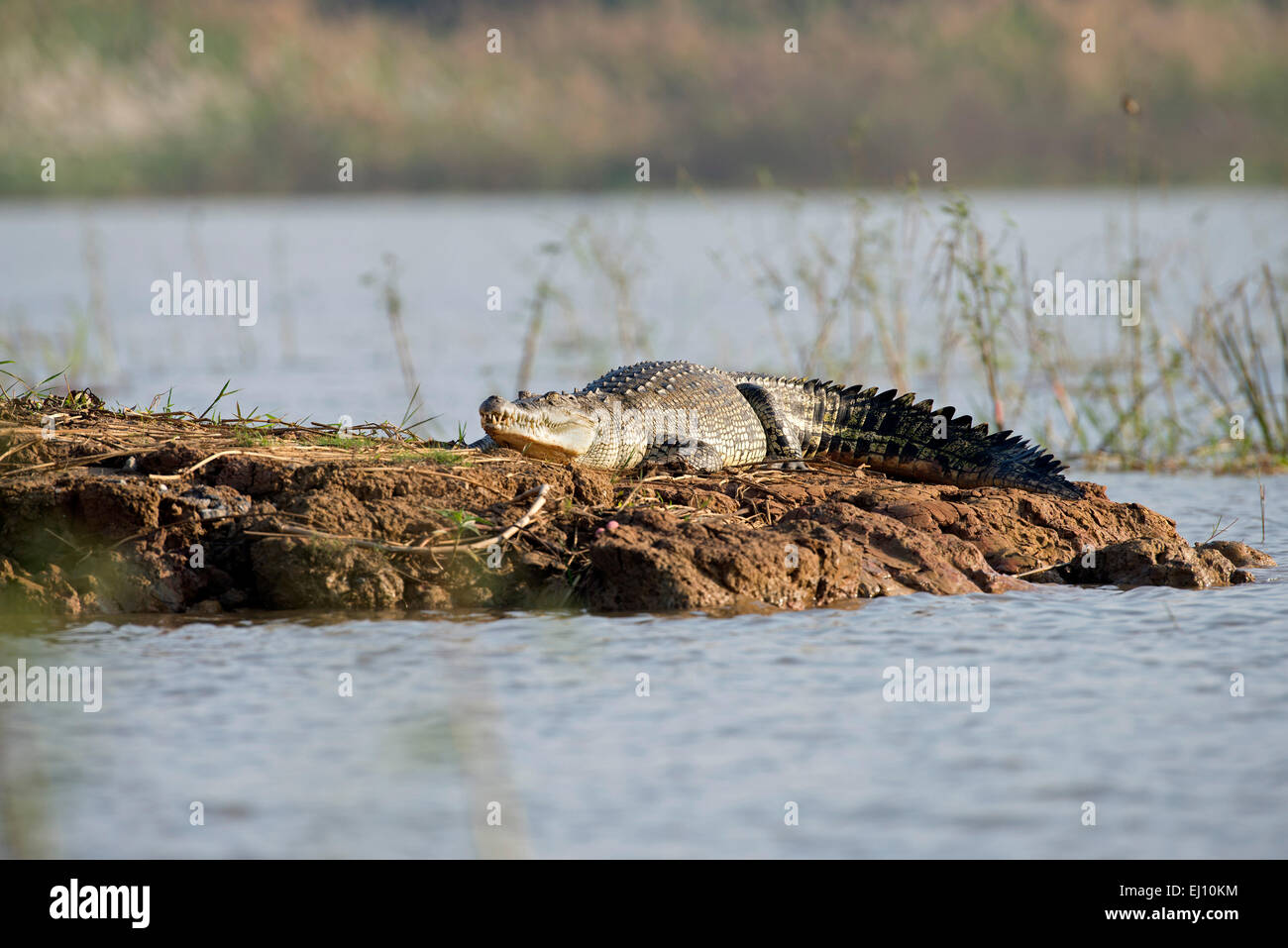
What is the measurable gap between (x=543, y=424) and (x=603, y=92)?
38188 millimetres

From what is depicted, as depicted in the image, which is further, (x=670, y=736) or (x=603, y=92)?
(x=603, y=92)

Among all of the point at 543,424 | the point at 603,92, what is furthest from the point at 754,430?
the point at 603,92

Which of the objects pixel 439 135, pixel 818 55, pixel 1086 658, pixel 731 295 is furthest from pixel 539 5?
pixel 1086 658

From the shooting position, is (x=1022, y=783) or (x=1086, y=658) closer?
(x=1022, y=783)

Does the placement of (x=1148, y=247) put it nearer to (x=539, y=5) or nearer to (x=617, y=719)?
(x=617, y=719)

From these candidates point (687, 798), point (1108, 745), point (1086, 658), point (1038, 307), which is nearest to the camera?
point (687, 798)

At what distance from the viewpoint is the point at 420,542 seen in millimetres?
6883

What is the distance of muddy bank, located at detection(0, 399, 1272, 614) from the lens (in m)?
6.80

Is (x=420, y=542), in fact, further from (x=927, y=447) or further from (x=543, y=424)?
(x=927, y=447)

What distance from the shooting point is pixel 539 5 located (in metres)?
50.3
